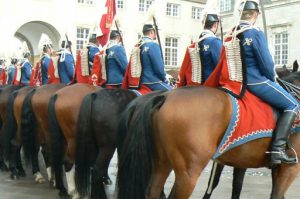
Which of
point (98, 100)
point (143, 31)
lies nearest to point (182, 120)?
point (98, 100)

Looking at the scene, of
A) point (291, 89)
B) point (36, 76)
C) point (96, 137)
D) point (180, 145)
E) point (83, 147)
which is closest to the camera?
point (180, 145)

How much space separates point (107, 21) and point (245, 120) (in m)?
5.44

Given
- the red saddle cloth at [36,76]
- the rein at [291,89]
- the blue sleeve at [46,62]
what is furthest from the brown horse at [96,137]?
the red saddle cloth at [36,76]

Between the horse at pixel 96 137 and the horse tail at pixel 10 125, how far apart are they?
9.56 ft

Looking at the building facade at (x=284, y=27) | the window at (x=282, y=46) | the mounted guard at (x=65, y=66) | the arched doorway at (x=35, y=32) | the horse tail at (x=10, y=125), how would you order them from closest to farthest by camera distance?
the horse tail at (x=10, y=125), the mounted guard at (x=65, y=66), the arched doorway at (x=35, y=32), the building facade at (x=284, y=27), the window at (x=282, y=46)

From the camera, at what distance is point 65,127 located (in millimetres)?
7344

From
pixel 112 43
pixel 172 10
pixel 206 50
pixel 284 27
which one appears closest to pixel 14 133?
pixel 112 43

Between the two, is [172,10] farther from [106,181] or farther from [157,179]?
[157,179]

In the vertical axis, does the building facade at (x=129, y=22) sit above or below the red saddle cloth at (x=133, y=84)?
above

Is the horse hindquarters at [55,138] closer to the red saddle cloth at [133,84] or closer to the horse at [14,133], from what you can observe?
the red saddle cloth at [133,84]

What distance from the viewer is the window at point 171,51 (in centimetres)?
4031

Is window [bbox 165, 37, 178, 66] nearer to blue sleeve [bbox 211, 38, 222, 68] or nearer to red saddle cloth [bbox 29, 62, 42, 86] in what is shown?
red saddle cloth [bbox 29, 62, 42, 86]

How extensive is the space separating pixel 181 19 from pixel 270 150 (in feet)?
118

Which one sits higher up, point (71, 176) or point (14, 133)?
point (14, 133)
